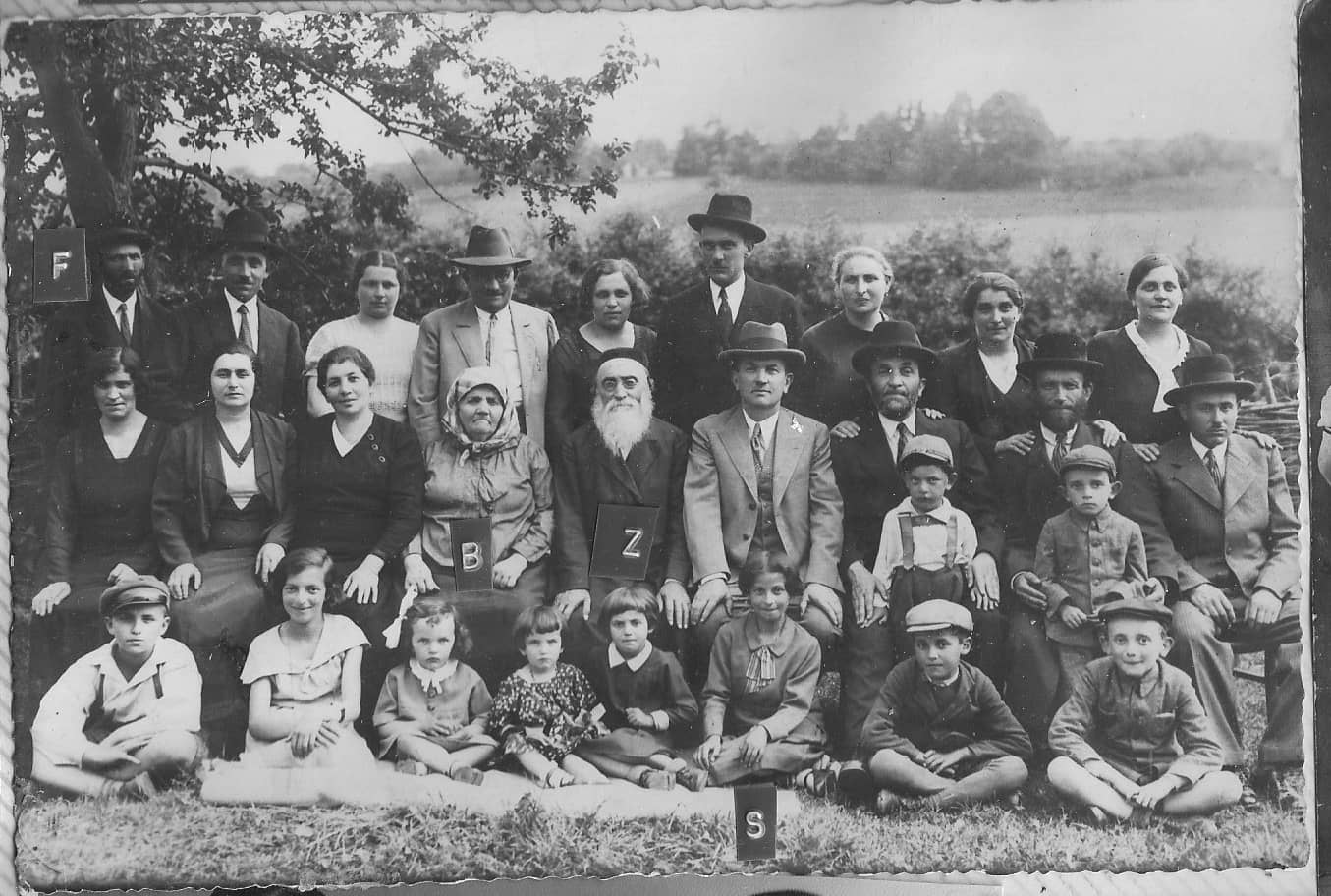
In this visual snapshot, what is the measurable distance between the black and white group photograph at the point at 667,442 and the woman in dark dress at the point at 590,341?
15 mm

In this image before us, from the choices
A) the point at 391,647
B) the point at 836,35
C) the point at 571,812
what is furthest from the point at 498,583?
the point at 836,35

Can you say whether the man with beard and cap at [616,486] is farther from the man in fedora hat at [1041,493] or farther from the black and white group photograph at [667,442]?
the man in fedora hat at [1041,493]

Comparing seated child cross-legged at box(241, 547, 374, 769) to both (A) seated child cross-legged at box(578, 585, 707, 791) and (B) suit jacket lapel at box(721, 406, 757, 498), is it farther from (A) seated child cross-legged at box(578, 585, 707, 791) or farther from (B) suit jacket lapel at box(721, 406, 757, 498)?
(B) suit jacket lapel at box(721, 406, 757, 498)

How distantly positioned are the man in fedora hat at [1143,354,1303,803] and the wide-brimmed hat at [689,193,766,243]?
5.60 ft

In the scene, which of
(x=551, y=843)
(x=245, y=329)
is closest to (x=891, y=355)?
(x=551, y=843)

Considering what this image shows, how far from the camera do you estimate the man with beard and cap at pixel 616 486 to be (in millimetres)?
4570

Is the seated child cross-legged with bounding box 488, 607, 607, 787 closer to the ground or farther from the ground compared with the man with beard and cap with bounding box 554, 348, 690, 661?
closer to the ground

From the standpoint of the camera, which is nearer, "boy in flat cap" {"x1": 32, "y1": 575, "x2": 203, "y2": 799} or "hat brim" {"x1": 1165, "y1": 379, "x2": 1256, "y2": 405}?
"boy in flat cap" {"x1": 32, "y1": 575, "x2": 203, "y2": 799}

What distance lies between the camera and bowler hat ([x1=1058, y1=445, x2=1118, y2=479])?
15.1 ft

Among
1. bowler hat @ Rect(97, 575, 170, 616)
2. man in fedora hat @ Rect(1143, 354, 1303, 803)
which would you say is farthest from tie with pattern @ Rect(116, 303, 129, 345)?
man in fedora hat @ Rect(1143, 354, 1303, 803)

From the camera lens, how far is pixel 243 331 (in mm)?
4652

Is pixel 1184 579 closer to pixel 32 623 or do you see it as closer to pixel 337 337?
pixel 337 337

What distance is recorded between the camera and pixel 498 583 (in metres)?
4.57

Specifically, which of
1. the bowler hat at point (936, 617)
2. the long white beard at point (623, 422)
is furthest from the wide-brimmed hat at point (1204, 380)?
the long white beard at point (623, 422)
